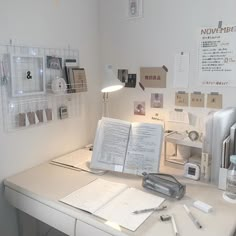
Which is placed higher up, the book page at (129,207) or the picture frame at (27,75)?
the picture frame at (27,75)

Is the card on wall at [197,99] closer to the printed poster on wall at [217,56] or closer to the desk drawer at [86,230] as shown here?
the printed poster on wall at [217,56]

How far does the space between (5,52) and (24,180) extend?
68cm

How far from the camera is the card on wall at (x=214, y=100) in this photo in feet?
4.95

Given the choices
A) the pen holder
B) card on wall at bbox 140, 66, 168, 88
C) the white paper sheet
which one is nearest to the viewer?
the pen holder

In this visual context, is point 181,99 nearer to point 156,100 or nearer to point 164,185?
point 156,100

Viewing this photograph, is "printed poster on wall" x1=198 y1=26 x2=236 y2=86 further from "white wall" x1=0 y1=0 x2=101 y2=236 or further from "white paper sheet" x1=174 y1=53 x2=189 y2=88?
"white wall" x1=0 y1=0 x2=101 y2=236

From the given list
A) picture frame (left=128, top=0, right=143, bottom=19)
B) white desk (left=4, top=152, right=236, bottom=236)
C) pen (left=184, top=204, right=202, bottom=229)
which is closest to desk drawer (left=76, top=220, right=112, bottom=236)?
white desk (left=4, top=152, right=236, bottom=236)

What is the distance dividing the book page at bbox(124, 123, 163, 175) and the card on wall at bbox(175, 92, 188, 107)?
298mm

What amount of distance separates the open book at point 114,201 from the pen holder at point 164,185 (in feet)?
0.15

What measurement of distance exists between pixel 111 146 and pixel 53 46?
0.70 m

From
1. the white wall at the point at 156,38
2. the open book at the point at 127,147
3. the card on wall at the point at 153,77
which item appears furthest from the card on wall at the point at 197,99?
the open book at the point at 127,147

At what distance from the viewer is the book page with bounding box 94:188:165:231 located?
1021 mm

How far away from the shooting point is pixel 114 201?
3.87 ft

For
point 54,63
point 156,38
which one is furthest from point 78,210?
point 156,38
